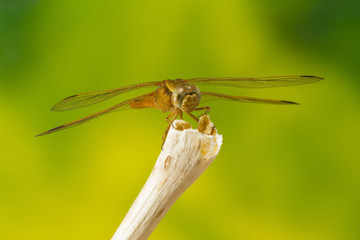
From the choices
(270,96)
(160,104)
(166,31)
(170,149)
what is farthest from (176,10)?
(170,149)

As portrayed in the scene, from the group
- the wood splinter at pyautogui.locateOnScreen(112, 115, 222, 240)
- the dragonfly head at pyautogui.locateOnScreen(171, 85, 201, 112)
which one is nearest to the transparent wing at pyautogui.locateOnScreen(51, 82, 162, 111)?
the dragonfly head at pyautogui.locateOnScreen(171, 85, 201, 112)

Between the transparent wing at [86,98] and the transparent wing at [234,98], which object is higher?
the transparent wing at [234,98]

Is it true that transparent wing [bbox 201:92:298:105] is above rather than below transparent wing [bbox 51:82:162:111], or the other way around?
above

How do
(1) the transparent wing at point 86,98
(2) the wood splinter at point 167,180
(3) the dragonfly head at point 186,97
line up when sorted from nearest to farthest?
(2) the wood splinter at point 167,180 → (3) the dragonfly head at point 186,97 → (1) the transparent wing at point 86,98

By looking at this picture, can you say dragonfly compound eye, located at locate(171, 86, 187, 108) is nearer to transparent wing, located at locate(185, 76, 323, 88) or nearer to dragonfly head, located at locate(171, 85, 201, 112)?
dragonfly head, located at locate(171, 85, 201, 112)

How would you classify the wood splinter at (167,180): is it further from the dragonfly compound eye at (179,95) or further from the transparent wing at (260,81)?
the transparent wing at (260,81)

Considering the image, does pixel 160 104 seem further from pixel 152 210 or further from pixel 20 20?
pixel 20 20

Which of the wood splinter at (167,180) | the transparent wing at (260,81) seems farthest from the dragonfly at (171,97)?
the wood splinter at (167,180)

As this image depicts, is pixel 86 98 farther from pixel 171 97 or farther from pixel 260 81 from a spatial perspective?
pixel 260 81
